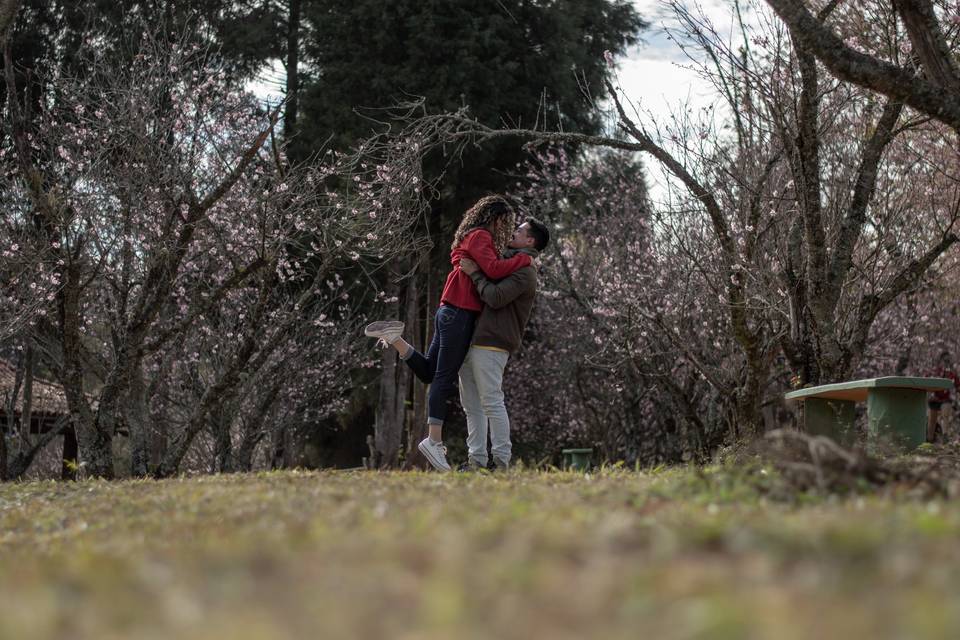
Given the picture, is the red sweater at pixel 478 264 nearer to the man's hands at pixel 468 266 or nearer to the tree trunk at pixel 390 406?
the man's hands at pixel 468 266

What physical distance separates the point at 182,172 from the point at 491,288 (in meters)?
5.73

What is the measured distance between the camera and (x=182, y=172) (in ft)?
39.8

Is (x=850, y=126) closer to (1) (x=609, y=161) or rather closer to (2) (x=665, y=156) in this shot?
(2) (x=665, y=156)

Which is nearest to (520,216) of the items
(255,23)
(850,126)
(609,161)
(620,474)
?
(609,161)

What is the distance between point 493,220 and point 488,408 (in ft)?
4.62

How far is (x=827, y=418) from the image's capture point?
8695 mm

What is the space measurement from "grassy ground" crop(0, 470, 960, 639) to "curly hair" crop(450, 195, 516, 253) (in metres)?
4.45

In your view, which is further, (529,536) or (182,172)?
(182,172)

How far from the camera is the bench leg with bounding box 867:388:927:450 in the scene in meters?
7.33

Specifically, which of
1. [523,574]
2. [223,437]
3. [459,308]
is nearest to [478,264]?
[459,308]

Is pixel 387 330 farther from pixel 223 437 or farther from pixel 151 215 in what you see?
pixel 223 437

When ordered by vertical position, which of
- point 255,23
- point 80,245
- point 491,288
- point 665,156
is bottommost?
point 491,288

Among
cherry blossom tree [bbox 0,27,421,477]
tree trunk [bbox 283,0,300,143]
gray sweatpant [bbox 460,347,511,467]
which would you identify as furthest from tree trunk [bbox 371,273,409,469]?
gray sweatpant [bbox 460,347,511,467]

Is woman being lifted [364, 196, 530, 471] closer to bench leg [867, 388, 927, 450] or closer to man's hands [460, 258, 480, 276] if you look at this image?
man's hands [460, 258, 480, 276]
